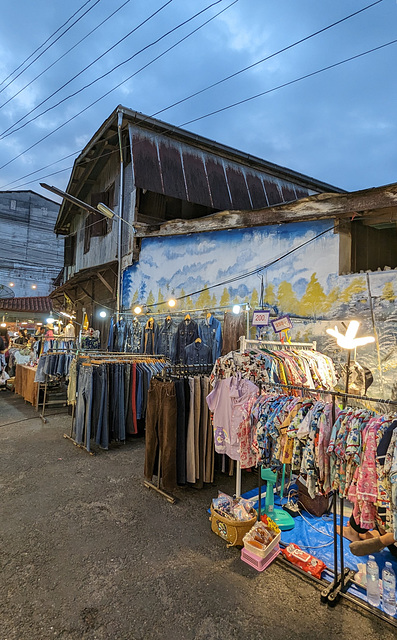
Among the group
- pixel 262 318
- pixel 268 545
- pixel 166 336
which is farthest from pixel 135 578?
pixel 166 336

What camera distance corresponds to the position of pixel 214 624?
7.90 ft

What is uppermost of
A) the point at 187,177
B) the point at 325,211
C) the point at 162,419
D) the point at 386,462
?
the point at 187,177

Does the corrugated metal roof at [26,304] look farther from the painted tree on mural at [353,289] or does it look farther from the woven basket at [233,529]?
the woven basket at [233,529]

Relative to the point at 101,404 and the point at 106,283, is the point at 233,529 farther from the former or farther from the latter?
the point at 106,283

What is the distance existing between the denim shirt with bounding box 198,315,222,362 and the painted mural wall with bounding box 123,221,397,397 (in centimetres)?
74

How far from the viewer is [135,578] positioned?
2861 millimetres

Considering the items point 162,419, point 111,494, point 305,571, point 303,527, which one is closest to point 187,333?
point 162,419

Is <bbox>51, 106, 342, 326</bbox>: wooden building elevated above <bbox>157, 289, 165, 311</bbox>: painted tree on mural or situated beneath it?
elevated above

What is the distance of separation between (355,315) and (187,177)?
299 inches

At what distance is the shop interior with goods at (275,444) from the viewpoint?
8.27 ft

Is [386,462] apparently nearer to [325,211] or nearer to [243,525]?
[243,525]

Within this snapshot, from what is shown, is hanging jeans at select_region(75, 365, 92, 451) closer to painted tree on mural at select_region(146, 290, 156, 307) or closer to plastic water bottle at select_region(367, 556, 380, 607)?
painted tree on mural at select_region(146, 290, 156, 307)

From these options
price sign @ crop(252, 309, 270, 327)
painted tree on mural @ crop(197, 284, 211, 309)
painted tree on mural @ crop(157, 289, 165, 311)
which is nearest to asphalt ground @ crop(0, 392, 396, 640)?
price sign @ crop(252, 309, 270, 327)

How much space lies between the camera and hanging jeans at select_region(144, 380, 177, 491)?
429cm
